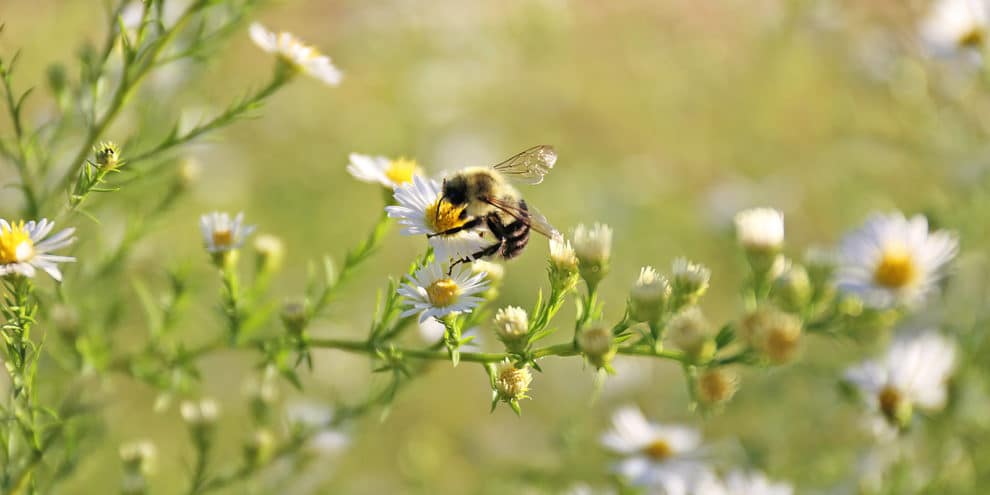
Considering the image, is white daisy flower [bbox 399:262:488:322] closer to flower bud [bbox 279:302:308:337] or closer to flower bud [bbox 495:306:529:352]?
flower bud [bbox 495:306:529:352]

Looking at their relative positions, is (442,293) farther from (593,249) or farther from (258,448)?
(258,448)

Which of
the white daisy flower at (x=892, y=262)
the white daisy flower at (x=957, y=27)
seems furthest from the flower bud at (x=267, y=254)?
the white daisy flower at (x=957, y=27)

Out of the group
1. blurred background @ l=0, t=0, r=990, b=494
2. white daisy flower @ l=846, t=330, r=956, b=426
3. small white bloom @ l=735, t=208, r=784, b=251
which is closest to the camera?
small white bloom @ l=735, t=208, r=784, b=251

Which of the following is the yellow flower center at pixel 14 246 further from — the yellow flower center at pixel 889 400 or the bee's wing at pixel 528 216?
the yellow flower center at pixel 889 400

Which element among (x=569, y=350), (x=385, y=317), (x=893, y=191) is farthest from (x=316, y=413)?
(x=893, y=191)

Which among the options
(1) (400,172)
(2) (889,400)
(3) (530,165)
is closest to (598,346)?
(1) (400,172)

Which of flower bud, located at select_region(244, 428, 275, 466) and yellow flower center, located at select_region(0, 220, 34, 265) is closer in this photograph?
yellow flower center, located at select_region(0, 220, 34, 265)

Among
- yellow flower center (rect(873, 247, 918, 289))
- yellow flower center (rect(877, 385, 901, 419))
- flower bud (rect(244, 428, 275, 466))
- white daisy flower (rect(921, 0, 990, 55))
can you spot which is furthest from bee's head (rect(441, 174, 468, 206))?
white daisy flower (rect(921, 0, 990, 55))
